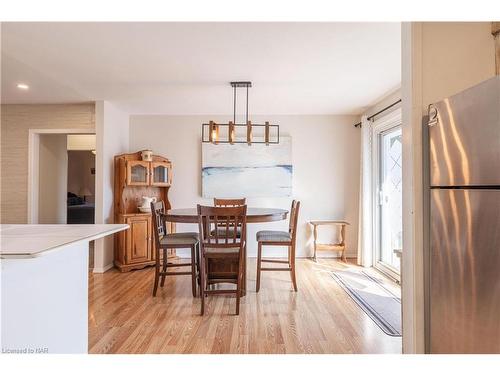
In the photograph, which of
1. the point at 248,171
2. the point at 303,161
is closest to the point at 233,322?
the point at 248,171

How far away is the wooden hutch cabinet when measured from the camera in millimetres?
3676

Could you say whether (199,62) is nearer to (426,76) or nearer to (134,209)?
(426,76)

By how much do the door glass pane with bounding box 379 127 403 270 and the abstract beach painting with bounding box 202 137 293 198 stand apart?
131 cm

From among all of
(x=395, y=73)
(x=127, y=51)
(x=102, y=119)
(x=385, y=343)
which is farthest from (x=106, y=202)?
(x=395, y=73)

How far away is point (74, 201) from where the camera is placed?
6973 millimetres

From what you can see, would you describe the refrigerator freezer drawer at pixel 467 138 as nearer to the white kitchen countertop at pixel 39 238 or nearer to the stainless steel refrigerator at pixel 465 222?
the stainless steel refrigerator at pixel 465 222

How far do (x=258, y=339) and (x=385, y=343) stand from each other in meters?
0.89

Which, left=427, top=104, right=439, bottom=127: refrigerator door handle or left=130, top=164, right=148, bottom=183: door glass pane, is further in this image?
left=130, top=164, right=148, bottom=183: door glass pane

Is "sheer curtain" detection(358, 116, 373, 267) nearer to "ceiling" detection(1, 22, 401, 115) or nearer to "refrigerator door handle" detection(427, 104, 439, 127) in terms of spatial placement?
"ceiling" detection(1, 22, 401, 115)

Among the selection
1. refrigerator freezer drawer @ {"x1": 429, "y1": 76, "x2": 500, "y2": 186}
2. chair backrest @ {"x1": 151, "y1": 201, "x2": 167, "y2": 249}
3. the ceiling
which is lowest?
chair backrest @ {"x1": 151, "y1": 201, "x2": 167, "y2": 249}

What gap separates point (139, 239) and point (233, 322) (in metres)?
2.02

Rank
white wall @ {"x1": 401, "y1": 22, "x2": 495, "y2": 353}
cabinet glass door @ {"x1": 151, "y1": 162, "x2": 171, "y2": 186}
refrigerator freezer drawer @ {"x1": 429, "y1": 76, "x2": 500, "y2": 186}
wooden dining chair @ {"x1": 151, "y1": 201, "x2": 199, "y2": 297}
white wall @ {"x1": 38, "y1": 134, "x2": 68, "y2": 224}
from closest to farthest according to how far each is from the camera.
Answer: refrigerator freezer drawer @ {"x1": 429, "y1": 76, "x2": 500, "y2": 186}
white wall @ {"x1": 401, "y1": 22, "x2": 495, "y2": 353}
wooden dining chair @ {"x1": 151, "y1": 201, "x2": 199, "y2": 297}
cabinet glass door @ {"x1": 151, "y1": 162, "x2": 171, "y2": 186}
white wall @ {"x1": 38, "y1": 134, "x2": 68, "y2": 224}

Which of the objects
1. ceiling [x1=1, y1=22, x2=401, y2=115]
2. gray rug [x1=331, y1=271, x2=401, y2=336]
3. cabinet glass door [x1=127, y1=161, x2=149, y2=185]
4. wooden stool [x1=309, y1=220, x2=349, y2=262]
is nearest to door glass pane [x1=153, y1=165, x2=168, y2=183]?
cabinet glass door [x1=127, y1=161, x2=149, y2=185]

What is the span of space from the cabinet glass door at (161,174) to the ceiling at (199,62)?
33.5 inches
